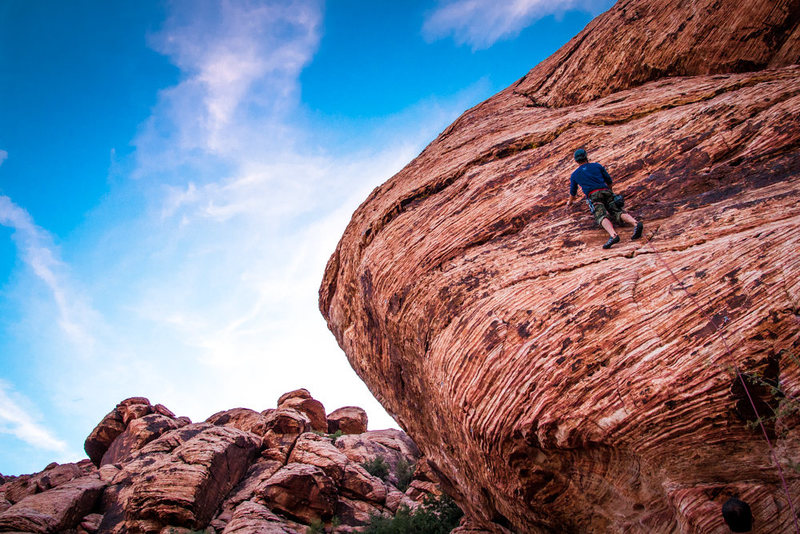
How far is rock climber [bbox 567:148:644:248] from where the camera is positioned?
643 cm

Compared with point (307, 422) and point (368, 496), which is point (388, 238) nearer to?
point (368, 496)

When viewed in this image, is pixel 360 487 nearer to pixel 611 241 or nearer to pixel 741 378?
pixel 611 241

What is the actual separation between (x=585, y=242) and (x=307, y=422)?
22775 mm

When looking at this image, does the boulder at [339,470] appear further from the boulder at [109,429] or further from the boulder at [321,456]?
the boulder at [109,429]

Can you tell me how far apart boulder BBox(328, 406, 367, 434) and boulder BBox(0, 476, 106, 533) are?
1872 cm

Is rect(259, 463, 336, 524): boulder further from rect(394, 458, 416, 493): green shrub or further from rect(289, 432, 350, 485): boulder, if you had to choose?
rect(394, 458, 416, 493): green shrub

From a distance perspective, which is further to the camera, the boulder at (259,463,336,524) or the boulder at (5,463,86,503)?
the boulder at (5,463,86,503)

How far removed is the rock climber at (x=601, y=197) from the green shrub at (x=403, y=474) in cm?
2287

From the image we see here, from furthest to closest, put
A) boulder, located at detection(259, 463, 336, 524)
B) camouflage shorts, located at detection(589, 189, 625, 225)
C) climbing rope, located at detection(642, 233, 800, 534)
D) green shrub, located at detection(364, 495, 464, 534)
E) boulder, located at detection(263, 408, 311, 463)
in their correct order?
1. boulder, located at detection(263, 408, 311, 463)
2. boulder, located at detection(259, 463, 336, 524)
3. green shrub, located at detection(364, 495, 464, 534)
4. camouflage shorts, located at detection(589, 189, 625, 225)
5. climbing rope, located at detection(642, 233, 800, 534)

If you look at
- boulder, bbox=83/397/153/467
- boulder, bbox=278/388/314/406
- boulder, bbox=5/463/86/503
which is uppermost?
boulder, bbox=83/397/153/467

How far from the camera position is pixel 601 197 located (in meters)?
Answer: 6.95

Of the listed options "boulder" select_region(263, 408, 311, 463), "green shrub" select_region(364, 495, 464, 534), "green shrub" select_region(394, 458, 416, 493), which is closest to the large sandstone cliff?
"green shrub" select_region(364, 495, 464, 534)

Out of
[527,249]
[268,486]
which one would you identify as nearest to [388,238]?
[527,249]

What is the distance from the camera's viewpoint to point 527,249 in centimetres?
727
